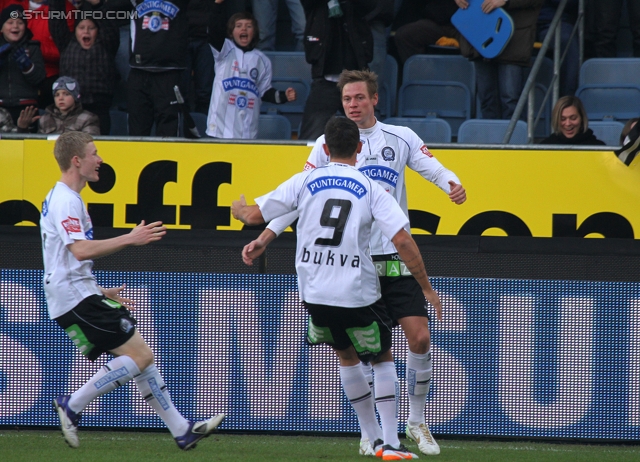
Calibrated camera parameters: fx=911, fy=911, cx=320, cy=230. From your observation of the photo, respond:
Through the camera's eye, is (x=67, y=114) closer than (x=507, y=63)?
Yes

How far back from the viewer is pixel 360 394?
5.43 meters

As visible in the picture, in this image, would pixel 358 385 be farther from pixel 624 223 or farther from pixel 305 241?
pixel 624 223

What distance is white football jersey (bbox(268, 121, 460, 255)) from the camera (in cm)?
577

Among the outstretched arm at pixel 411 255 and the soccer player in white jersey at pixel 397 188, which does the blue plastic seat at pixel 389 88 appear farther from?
the outstretched arm at pixel 411 255

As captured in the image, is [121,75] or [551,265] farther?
[121,75]

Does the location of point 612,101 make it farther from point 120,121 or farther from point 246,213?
point 246,213

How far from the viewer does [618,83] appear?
945cm

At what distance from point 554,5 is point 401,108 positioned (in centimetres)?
201

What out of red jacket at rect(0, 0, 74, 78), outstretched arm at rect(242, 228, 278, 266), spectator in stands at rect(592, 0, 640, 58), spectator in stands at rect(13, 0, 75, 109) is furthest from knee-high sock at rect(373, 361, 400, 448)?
red jacket at rect(0, 0, 74, 78)

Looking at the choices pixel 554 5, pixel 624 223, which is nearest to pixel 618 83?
pixel 554 5

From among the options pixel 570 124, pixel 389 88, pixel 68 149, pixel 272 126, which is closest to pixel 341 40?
pixel 272 126

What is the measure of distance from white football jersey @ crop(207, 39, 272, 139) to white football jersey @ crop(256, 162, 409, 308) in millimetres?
4039

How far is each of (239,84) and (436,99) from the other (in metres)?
2.21

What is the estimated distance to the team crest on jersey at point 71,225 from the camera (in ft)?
17.4
